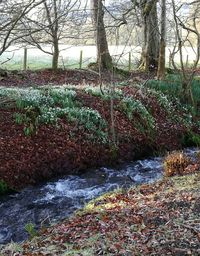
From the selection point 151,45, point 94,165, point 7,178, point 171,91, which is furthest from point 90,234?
A: point 151,45

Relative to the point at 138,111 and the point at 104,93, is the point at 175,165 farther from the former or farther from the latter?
the point at 104,93

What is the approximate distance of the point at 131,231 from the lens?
530 centimetres

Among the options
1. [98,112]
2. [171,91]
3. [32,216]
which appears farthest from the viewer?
[171,91]

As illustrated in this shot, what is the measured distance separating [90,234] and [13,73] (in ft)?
42.5

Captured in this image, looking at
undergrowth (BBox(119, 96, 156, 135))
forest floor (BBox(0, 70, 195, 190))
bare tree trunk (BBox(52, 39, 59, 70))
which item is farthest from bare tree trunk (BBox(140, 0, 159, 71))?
undergrowth (BBox(119, 96, 156, 135))

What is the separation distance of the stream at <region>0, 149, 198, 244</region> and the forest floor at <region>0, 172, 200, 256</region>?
3.68ft

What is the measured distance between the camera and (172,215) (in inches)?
221

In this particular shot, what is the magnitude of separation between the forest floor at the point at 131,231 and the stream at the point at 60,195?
1.12m

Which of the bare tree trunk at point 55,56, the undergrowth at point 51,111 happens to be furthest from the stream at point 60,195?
the bare tree trunk at point 55,56

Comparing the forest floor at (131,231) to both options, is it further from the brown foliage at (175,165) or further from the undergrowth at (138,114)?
the undergrowth at (138,114)

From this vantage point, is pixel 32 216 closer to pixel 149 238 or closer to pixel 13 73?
pixel 149 238

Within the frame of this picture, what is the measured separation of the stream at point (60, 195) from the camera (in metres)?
7.36

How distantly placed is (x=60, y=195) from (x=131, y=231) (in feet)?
11.8

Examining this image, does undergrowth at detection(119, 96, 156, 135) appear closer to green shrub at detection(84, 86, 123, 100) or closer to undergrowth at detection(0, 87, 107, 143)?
green shrub at detection(84, 86, 123, 100)
